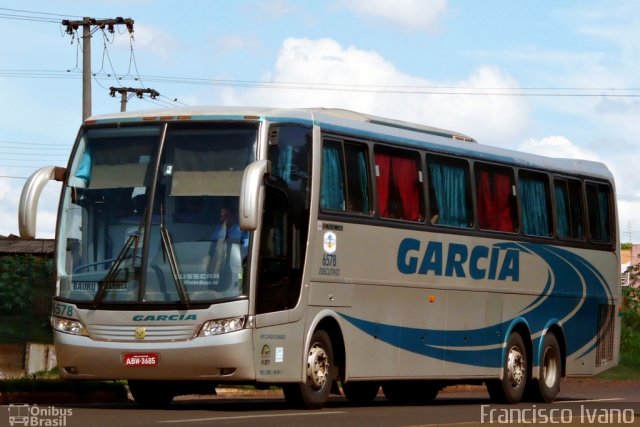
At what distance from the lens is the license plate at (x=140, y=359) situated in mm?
17047

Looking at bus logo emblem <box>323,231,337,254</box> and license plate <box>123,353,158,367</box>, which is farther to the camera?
bus logo emblem <box>323,231,337,254</box>

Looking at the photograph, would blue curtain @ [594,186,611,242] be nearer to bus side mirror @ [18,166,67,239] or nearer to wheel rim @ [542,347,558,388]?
wheel rim @ [542,347,558,388]

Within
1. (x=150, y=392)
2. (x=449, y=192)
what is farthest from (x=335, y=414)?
(x=449, y=192)

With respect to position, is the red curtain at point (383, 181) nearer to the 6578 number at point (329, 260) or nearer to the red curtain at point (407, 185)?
the red curtain at point (407, 185)

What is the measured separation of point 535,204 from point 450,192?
9.03ft

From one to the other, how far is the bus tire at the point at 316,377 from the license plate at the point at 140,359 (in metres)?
1.91

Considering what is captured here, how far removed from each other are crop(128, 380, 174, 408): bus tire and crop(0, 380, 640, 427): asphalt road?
18 centimetres

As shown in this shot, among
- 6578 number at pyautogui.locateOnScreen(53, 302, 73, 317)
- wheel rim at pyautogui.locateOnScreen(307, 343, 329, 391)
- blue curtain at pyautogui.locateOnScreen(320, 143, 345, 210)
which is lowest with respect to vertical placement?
wheel rim at pyautogui.locateOnScreen(307, 343, 329, 391)

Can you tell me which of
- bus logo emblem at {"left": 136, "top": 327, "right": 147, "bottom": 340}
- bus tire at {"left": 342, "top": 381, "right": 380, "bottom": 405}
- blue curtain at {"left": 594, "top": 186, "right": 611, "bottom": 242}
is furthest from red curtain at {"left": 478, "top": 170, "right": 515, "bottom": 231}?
bus logo emblem at {"left": 136, "top": 327, "right": 147, "bottom": 340}

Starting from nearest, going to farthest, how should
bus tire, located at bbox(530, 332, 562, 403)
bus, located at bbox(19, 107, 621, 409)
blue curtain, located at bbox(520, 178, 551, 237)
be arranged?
bus, located at bbox(19, 107, 621, 409) < blue curtain, located at bbox(520, 178, 551, 237) < bus tire, located at bbox(530, 332, 562, 403)

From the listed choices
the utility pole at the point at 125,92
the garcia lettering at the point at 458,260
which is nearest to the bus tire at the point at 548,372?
A: the garcia lettering at the point at 458,260

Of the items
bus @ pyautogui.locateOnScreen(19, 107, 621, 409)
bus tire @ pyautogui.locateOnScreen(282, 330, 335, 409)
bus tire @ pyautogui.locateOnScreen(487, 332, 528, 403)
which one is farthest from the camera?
bus tire @ pyautogui.locateOnScreen(487, 332, 528, 403)

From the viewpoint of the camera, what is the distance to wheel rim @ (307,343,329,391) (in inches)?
715

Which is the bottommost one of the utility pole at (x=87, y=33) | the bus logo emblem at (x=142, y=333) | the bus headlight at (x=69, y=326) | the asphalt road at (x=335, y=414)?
the asphalt road at (x=335, y=414)
